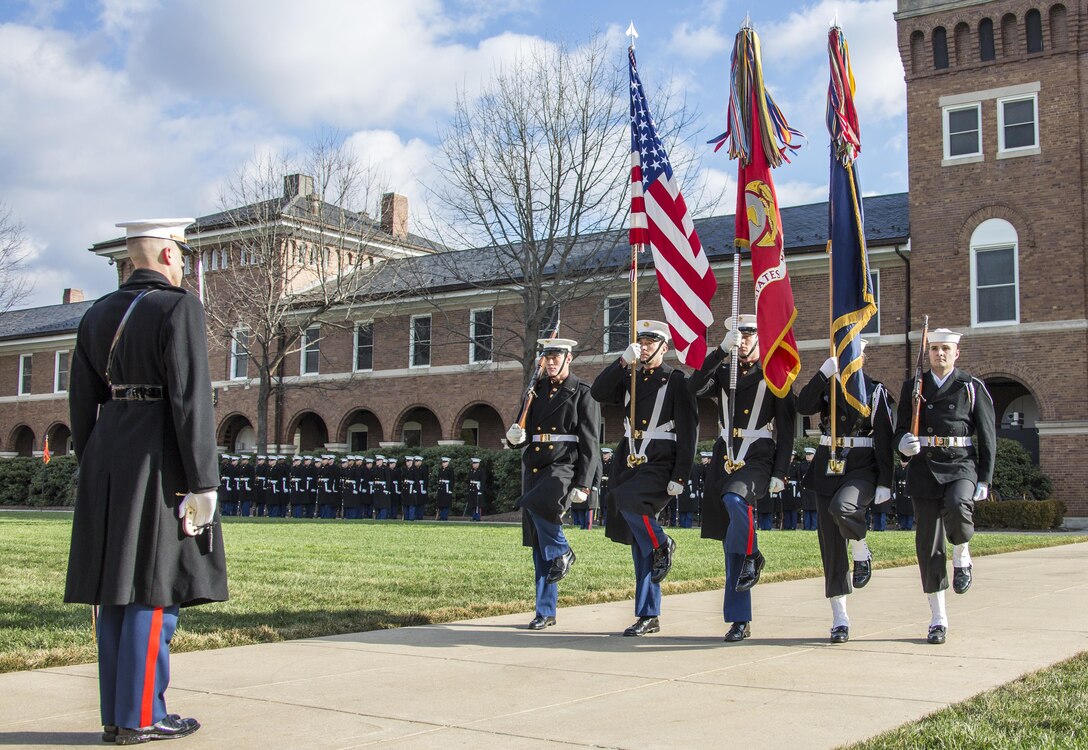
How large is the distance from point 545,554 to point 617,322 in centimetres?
2578

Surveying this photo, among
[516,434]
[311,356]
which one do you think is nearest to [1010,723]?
[516,434]

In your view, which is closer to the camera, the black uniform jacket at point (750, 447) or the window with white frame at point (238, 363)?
the black uniform jacket at point (750, 447)

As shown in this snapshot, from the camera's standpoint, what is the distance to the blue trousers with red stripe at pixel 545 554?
27.1ft

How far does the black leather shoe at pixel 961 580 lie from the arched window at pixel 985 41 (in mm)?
25788

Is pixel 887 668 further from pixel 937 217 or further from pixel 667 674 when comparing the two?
pixel 937 217

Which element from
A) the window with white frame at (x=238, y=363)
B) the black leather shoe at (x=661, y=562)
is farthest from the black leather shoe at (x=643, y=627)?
the window with white frame at (x=238, y=363)

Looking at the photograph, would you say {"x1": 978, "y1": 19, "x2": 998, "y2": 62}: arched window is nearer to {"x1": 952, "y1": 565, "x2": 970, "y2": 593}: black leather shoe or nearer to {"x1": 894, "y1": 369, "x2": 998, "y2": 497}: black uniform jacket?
{"x1": 894, "y1": 369, "x2": 998, "y2": 497}: black uniform jacket

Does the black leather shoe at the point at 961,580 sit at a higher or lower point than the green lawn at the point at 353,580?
higher

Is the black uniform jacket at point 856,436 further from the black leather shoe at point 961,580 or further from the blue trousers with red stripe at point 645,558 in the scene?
the blue trousers with red stripe at point 645,558

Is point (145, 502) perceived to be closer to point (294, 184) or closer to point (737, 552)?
point (737, 552)

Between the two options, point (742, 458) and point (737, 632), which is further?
point (742, 458)

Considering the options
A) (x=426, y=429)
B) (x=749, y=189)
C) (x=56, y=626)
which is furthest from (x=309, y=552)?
(x=426, y=429)

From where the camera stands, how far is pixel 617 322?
33.8 m

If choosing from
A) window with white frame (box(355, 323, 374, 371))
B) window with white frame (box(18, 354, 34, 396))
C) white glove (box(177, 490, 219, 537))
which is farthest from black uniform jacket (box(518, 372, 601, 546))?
window with white frame (box(18, 354, 34, 396))
